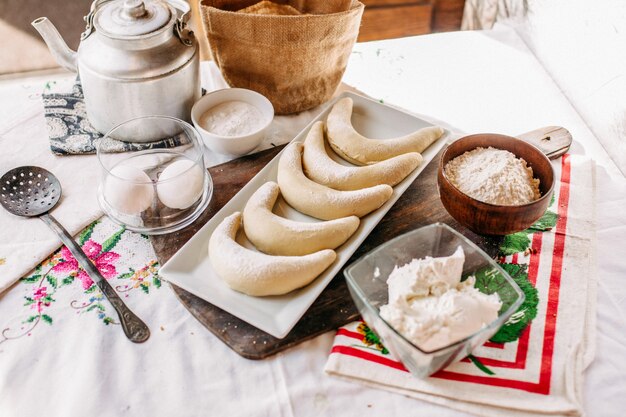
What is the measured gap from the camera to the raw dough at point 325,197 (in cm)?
72

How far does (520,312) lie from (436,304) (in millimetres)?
150

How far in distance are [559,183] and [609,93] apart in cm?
21

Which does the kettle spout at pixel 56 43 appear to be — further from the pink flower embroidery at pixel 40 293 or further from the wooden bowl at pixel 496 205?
the wooden bowl at pixel 496 205

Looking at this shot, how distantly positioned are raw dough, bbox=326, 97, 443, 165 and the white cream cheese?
0.24 m

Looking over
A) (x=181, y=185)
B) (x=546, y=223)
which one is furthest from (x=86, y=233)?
(x=546, y=223)

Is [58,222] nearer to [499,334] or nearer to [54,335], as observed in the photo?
[54,335]

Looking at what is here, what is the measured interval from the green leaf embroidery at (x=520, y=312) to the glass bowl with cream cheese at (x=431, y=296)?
42 mm

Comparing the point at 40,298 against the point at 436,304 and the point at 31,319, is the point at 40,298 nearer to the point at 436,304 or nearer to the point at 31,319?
the point at 31,319

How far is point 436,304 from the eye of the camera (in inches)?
22.3

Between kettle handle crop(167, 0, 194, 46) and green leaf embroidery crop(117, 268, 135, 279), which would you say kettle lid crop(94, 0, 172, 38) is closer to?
kettle handle crop(167, 0, 194, 46)

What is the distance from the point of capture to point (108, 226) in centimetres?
75

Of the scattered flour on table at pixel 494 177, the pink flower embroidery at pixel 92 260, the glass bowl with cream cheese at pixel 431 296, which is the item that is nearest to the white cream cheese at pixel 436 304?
the glass bowl with cream cheese at pixel 431 296

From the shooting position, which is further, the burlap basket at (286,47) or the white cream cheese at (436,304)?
the burlap basket at (286,47)

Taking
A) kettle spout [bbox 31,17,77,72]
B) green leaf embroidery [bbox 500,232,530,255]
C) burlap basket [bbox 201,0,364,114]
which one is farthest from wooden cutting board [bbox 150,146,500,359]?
kettle spout [bbox 31,17,77,72]
